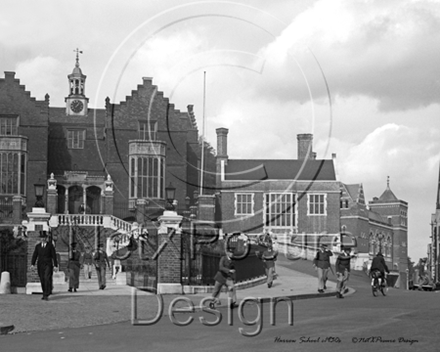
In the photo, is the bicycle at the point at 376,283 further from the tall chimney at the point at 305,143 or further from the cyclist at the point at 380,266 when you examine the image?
the tall chimney at the point at 305,143

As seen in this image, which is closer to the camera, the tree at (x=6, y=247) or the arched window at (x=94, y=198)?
the tree at (x=6, y=247)

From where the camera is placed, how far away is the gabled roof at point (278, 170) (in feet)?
246

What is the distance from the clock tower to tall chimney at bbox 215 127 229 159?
35.3 feet

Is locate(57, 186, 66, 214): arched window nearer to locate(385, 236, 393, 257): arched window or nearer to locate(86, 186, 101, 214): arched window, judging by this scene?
locate(86, 186, 101, 214): arched window

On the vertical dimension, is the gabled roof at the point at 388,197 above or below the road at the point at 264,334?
above

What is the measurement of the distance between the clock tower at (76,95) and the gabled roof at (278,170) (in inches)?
488

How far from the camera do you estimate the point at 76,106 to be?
231ft

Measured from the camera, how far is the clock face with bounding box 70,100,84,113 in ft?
230

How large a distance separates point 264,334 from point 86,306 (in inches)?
299

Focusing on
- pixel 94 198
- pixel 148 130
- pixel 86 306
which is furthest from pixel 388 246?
pixel 86 306

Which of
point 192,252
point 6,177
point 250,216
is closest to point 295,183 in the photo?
point 250,216

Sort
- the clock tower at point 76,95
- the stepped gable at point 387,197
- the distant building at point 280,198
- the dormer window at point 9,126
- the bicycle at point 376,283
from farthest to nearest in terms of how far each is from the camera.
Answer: the stepped gable at point 387,197
the distant building at point 280,198
the clock tower at point 76,95
the dormer window at point 9,126
the bicycle at point 376,283

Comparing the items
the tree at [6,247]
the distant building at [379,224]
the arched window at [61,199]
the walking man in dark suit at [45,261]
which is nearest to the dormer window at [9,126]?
the arched window at [61,199]

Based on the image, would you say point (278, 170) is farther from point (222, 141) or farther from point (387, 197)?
point (387, 197)
